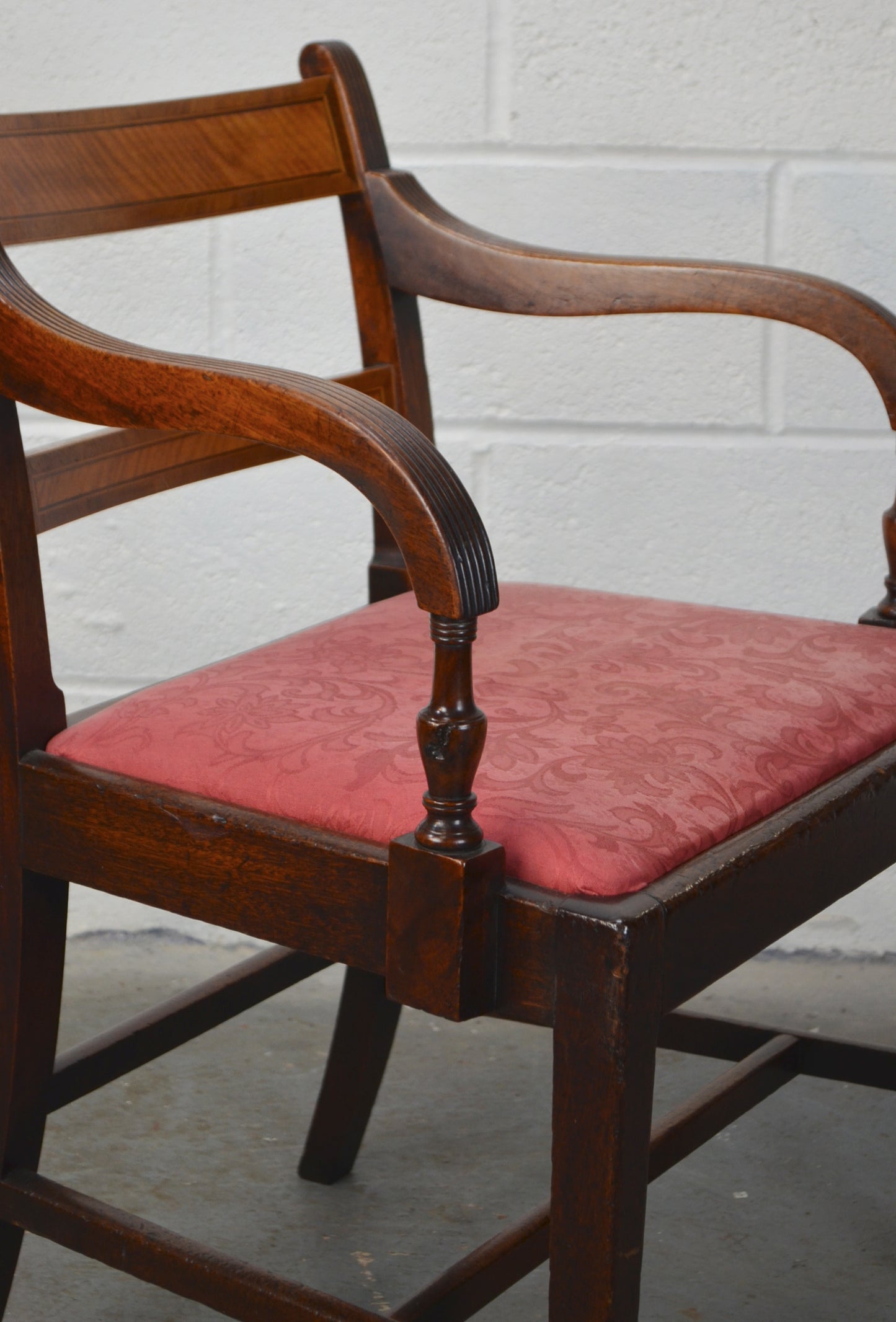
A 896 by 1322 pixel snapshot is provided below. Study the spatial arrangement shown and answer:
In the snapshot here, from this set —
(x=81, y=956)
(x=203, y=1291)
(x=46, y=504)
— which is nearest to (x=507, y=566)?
(x=81, y=956)

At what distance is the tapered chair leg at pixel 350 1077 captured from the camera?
1468 mm

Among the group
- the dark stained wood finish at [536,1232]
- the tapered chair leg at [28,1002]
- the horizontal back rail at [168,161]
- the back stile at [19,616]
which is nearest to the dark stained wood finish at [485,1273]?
the dark stained wood finish at [536,1232]

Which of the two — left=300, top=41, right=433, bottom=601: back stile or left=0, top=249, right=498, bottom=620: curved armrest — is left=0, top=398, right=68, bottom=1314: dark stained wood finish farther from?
left=300, top=41, right=433, bottom=601: back stile

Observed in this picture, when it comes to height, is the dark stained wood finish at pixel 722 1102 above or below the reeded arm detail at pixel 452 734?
below

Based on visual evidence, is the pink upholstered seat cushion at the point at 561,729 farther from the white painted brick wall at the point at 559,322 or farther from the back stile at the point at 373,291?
the white painted brick wall at the point at 559,322

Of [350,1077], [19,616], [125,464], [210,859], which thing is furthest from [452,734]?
[350,1077]

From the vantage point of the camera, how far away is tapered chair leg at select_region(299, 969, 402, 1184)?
1468 mm

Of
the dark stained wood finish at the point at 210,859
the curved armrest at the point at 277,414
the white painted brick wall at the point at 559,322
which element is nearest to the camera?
the curved armrest at the point at 277,414

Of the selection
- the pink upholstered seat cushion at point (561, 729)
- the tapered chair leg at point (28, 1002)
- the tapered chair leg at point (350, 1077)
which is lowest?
the tapered chair leg at point (350, 1077)

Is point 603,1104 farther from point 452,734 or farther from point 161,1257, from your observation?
point 161,1257

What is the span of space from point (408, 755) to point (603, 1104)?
8.8 inches

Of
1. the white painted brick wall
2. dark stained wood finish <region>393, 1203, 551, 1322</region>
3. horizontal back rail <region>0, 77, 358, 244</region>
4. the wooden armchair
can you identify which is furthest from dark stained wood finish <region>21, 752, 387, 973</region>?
the white painted brick wall

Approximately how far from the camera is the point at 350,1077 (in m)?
1.49

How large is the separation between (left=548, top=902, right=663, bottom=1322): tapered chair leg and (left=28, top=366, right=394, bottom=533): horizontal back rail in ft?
1.43
